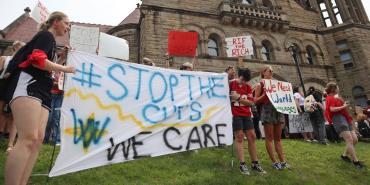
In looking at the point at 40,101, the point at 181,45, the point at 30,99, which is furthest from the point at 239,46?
the point at 30,99

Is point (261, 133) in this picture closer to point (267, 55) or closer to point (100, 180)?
point (100, 180)

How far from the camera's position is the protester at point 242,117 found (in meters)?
6.04

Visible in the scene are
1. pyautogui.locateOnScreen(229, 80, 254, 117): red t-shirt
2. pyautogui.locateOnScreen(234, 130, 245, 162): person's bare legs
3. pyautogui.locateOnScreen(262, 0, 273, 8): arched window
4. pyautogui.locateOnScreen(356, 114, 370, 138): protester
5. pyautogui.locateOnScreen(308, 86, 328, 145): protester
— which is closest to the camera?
pyautogui.locateOnScreen(234, 130, 245, 162): person's bare legs

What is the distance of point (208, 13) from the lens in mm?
20344

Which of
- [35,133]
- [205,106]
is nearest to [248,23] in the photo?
[205,106]

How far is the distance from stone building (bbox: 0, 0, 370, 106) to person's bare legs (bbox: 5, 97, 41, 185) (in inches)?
547

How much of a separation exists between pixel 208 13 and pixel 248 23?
2850 millimetres

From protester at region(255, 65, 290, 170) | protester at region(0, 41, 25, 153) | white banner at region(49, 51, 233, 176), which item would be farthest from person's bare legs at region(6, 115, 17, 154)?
protester at region(255, 65, 290, 170)

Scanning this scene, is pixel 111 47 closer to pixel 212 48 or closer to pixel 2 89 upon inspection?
pixel 2 89

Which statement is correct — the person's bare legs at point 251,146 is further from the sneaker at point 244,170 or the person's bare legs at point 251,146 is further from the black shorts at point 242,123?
the sneaker at point 244,170

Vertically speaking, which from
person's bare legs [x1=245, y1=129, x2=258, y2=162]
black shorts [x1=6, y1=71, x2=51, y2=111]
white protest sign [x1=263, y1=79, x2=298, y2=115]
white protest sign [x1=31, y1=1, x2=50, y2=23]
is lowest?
person's bare legs [x1=245, y1=129, x2=258, y2=162]

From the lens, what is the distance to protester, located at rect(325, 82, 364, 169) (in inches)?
293

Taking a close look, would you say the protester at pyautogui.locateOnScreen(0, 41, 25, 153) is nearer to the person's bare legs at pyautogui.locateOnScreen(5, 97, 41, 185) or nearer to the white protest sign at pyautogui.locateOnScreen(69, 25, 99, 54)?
the person's bare legs at pyautogui.locateOnScreen(5, 97, 41, 185)

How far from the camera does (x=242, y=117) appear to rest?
6.36 meters
